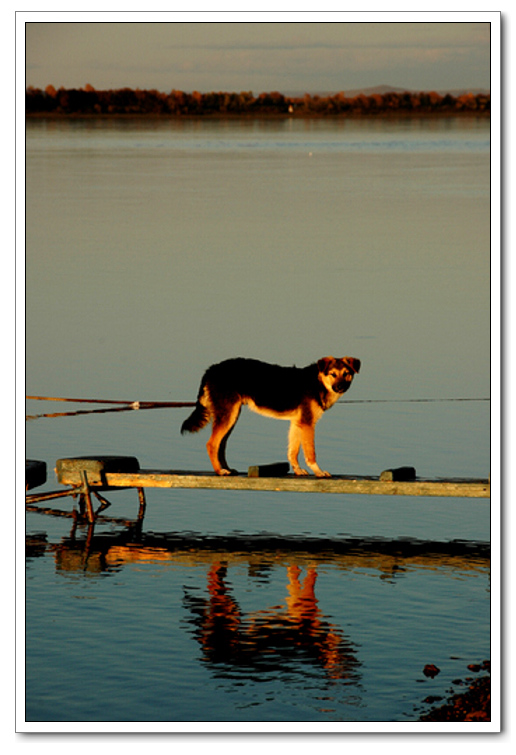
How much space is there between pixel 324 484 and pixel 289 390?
1.13m

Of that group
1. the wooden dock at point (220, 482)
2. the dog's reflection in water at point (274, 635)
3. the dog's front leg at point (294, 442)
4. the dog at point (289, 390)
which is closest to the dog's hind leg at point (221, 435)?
the dog at point (289, 390)

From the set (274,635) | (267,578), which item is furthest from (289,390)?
(274,635)

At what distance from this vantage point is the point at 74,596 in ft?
53.2

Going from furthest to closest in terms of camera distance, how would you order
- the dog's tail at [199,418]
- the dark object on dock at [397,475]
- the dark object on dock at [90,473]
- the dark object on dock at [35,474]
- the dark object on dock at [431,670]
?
the dark object on dock at [35,474]
the dark object on dock at [90,473]
the dog's tail at [199,418]
the dark object on dock at [397,475]
the dark object on dock at [431,670]

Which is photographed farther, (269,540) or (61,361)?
(61,361)

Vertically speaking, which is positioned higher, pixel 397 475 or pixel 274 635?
pixel 397 475

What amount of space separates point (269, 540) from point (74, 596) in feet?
9.64

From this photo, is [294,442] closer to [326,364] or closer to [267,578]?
[326,364]

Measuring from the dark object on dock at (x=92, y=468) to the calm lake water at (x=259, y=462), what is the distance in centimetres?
70

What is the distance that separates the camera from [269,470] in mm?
17906

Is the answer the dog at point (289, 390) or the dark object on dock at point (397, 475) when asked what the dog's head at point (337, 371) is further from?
the dark object on dock at point (397, 475)

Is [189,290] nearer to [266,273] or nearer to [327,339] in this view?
[266,273]

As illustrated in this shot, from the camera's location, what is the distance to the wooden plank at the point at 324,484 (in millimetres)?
17188
